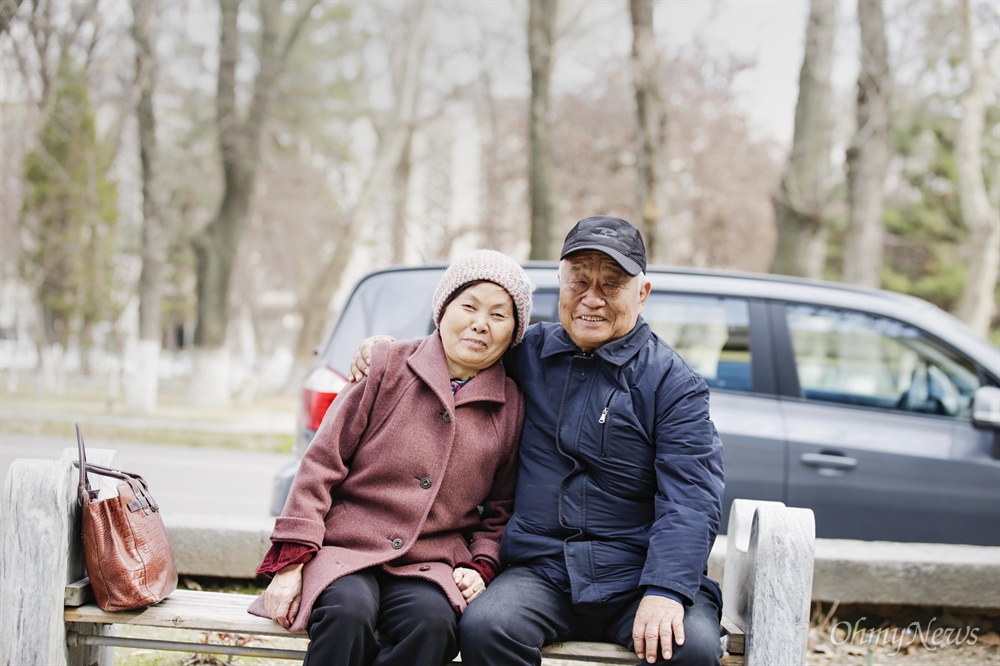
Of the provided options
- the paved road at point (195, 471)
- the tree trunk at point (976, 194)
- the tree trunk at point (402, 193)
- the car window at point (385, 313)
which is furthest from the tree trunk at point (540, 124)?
the tree trunk at point (402, 193)

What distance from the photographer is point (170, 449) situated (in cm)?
1189

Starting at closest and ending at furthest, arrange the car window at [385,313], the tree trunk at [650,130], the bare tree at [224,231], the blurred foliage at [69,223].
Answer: the car window at [385,313]
the tree trunk at [650,130]
the bare tree at [224,231]
the blurred foliage at [69,223]

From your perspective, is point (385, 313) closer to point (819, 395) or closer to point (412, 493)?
point (412, 493)

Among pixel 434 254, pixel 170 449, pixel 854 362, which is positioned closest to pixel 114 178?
pixel 434 254

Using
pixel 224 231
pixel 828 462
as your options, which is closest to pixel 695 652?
pixel 828 462

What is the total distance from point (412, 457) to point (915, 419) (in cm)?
290

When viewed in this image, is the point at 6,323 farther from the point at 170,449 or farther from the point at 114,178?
the point at 170,449

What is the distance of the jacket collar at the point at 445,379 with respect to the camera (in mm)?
2857

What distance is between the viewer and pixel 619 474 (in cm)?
279

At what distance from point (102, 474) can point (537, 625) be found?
1.42 metres

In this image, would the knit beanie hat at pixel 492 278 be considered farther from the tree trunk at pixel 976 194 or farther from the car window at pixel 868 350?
the tree trunk at pixel 976 194

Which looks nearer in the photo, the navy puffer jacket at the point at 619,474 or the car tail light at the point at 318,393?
the navy puffer jacket at the point at 619,474

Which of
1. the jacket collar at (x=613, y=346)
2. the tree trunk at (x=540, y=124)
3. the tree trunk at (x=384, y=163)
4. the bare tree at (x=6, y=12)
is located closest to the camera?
the jacket collar at (x=613, y=346)

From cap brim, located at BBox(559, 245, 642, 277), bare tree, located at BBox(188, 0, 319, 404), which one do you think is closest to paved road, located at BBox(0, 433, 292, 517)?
cap brim, located at BBox(559, 245, 642, 277)
